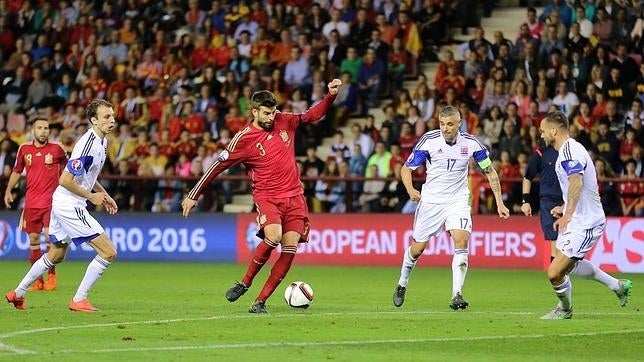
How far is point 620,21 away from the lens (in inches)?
1023

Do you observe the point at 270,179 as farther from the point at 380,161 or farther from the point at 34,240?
the point at 380,161

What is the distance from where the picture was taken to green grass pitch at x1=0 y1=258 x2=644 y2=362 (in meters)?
11.2

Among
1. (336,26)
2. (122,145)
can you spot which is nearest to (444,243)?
(336,26)

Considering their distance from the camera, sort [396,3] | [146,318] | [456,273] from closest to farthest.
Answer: [146,318] < [456,273] < [396,3]

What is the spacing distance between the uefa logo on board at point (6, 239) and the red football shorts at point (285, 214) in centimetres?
1275

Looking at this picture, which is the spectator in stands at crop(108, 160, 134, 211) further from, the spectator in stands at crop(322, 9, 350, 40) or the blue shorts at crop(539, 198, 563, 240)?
the blue shorts at crop(539, 198, 563, 240)

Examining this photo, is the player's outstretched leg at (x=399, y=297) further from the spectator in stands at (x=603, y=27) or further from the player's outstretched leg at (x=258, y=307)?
the spectator in stands at (x=603, y=27)

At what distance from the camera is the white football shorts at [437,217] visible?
50.4ft

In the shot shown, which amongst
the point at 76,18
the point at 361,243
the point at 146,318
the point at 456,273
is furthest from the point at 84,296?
the point at 76,18

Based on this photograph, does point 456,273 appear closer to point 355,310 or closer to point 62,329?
point 355,310

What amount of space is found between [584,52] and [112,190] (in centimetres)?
927

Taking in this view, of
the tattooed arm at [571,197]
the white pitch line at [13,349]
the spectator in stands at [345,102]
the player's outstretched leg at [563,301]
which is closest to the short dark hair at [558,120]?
the tattooed arm at [571,197]

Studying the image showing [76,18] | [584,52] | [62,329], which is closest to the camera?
[62,329]

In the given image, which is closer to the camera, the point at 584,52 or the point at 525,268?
the point at 525,268
